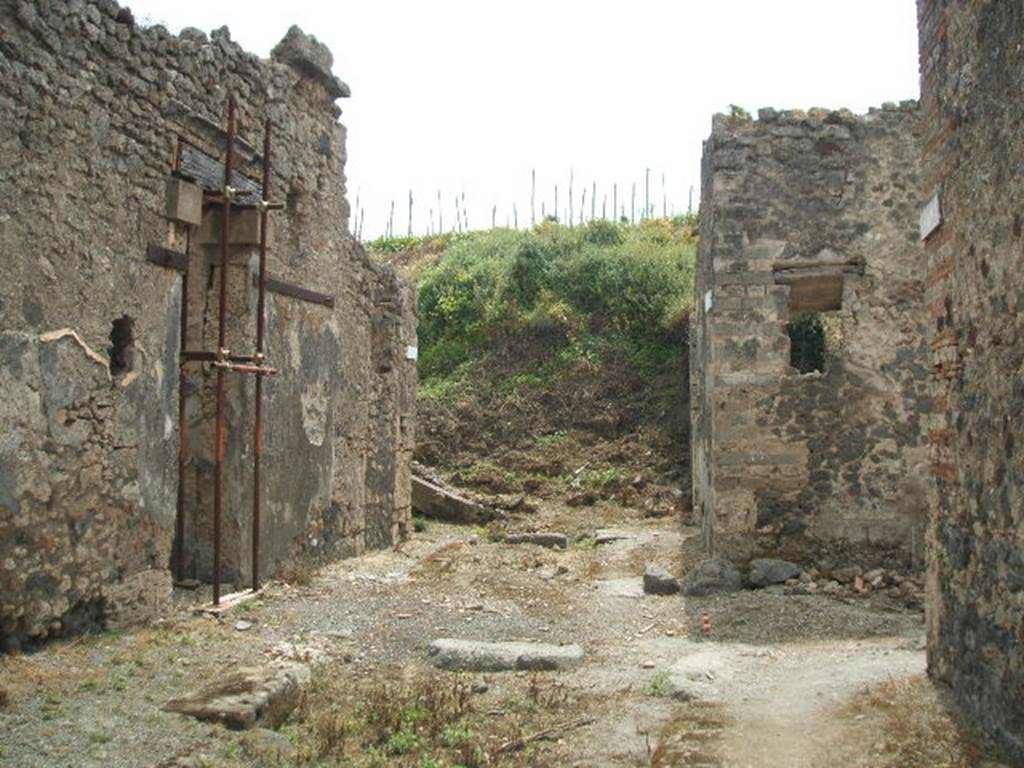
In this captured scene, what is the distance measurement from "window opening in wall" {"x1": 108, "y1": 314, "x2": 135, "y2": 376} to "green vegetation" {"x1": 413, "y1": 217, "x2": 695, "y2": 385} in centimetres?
1346

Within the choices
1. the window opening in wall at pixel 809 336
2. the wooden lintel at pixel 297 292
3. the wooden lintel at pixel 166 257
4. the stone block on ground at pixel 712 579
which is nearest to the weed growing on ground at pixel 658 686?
the stone block on ground at pixel 712 579

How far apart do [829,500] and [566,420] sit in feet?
30.1

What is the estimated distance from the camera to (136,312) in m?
7.04

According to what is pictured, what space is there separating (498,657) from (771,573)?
12.8 ft

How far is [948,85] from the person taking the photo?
5.79 m

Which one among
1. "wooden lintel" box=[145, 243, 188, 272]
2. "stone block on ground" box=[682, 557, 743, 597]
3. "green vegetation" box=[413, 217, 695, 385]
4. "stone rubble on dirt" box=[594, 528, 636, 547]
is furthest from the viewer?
"green vegetation" box=[413, 217, 695, 385]

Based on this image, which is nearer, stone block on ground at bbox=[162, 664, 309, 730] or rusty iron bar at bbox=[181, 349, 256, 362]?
stone block on ground at bbox=[162, 664, 309, 730]

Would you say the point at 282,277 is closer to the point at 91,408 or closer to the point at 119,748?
the point at 91,408

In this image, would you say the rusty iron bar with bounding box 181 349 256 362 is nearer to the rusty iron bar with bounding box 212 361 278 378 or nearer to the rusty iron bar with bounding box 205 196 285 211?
the rusty iron bar with bounding box 212 361 278 378

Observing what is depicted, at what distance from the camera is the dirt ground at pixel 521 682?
16.4 ft

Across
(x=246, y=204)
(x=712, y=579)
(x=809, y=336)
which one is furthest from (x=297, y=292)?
(x=809, y=336)

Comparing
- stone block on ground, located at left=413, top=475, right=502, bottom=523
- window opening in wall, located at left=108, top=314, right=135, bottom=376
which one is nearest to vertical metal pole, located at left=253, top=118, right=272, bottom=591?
window opening in wall, located at left=108, top=314, right=135, bottom=376

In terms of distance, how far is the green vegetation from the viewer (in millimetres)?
20656

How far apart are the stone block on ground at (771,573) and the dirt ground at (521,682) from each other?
0.42 metres
